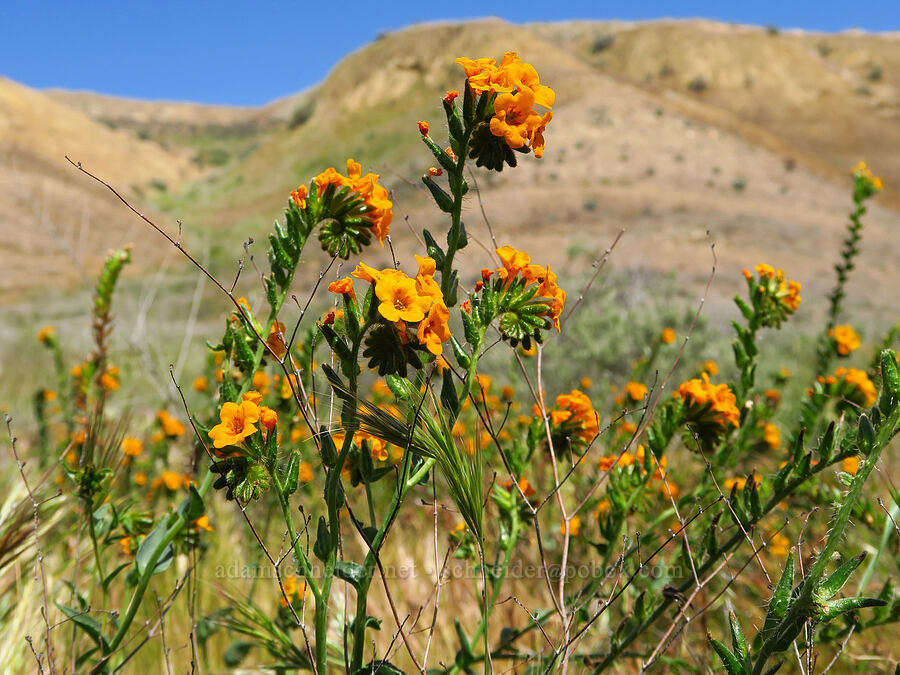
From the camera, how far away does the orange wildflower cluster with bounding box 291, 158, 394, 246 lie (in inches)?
53.2

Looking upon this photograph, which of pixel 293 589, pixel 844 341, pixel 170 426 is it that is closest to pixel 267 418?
pixel 293 589

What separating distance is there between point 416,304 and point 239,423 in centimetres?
40

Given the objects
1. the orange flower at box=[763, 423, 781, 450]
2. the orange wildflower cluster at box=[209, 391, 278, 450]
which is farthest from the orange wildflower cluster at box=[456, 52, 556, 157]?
the orange flower at box=[763, 423, 781, 450]

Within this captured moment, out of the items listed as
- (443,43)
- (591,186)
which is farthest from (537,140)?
(443,43)

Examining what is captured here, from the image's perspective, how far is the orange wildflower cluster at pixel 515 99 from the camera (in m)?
1.11

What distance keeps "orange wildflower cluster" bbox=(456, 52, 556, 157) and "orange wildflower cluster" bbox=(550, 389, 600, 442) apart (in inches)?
28.7

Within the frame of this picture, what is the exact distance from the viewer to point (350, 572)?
1.13 meters

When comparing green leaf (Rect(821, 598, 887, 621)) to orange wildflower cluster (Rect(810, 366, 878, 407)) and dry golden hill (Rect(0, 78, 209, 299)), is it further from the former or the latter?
dry golden hill (Rect(0, 78, 209, 299))

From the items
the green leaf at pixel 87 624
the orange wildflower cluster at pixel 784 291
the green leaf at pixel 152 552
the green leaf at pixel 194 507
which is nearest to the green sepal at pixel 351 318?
the green leaf at pixel 194 507

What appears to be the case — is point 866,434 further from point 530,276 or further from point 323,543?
point 323,543

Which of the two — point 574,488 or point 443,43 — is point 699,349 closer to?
point 574,488

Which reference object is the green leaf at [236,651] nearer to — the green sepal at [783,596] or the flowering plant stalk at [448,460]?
the flowering plant stalk at [448,460]

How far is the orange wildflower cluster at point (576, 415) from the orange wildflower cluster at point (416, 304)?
0.71m

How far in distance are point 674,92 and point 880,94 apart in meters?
11.4
